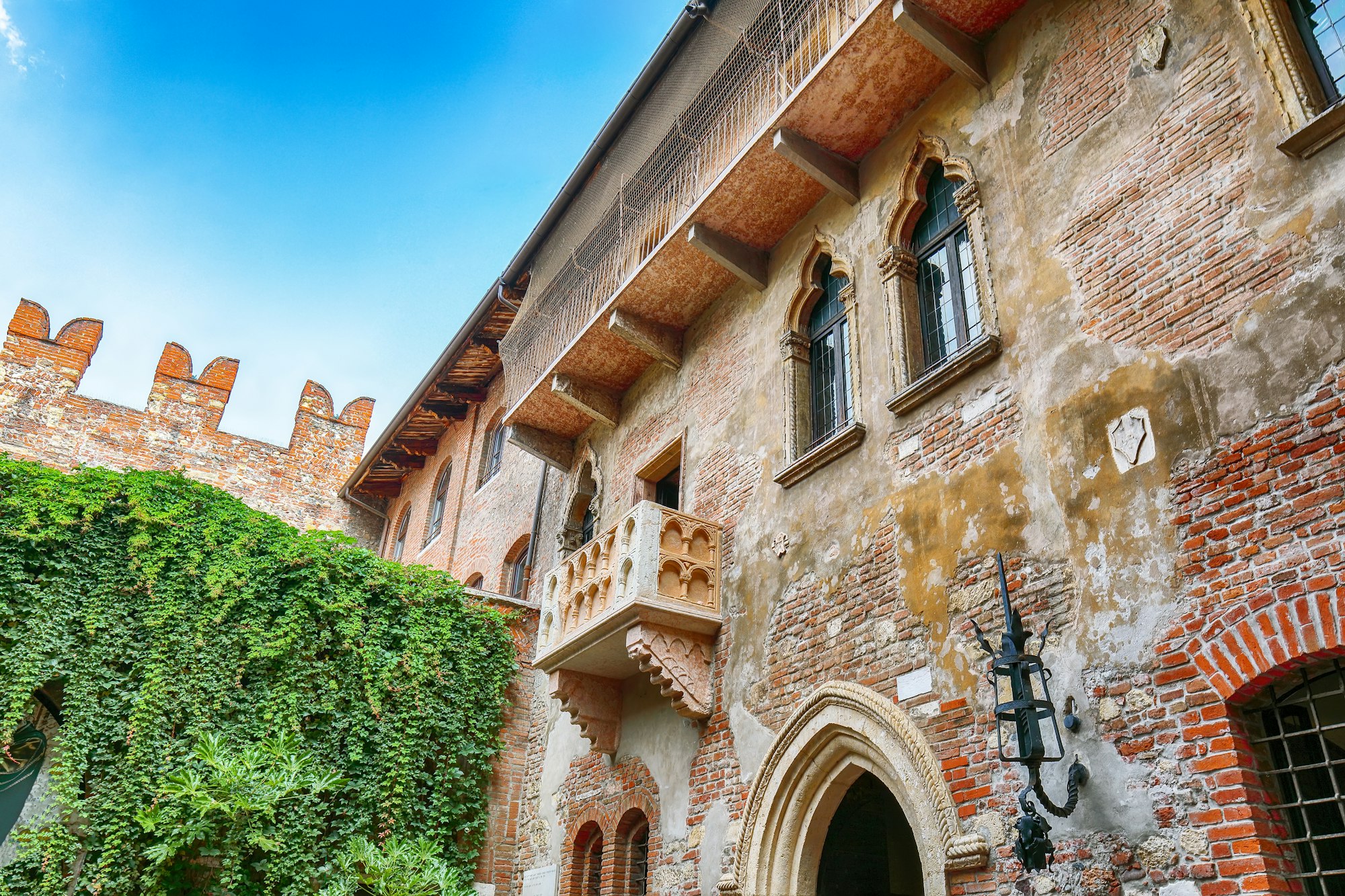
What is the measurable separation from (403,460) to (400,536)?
1.64 meters

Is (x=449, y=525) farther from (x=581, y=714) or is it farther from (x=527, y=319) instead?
(x=581, y=714)

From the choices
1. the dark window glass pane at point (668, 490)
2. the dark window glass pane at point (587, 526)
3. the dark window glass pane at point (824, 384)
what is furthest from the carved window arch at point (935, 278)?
the dark window glass pane at point (587, 526)

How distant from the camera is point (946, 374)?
6480 mm

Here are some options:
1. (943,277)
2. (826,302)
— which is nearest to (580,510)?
(826,302)

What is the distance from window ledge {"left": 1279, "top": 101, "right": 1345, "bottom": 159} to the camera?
4590 mm

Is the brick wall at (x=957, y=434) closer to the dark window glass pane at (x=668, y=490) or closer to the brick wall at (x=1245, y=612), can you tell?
the brick wall at (x=1245, y=612)

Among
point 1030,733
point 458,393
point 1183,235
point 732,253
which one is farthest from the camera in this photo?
point 458,393

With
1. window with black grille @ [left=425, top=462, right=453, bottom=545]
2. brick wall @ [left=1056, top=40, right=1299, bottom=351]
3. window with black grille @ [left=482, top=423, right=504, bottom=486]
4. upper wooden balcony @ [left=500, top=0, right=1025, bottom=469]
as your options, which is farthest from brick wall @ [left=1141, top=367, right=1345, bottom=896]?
window with black grille @ [left=425, top=462, right=453, bottom=545]

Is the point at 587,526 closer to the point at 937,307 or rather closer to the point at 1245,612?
the point at 937,307

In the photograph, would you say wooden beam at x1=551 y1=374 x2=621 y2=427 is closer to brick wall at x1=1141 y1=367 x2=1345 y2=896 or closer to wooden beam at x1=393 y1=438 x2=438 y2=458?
brick wall at x1=1141 y1=367 x2=1345 y2=896

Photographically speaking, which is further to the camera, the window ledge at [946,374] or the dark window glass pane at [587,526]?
the dark window glass pane at [587,526]

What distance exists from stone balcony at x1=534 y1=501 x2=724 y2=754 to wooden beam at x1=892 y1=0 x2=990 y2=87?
166 inches

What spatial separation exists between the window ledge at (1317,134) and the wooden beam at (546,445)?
882 cm

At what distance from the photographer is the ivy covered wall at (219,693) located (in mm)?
8484
